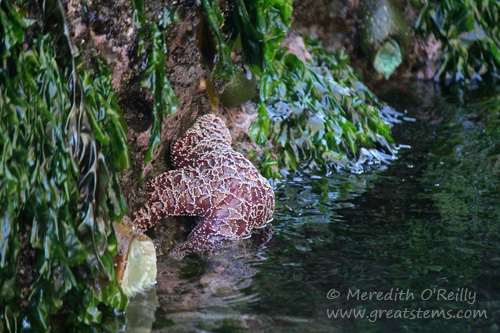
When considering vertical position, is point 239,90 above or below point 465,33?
below

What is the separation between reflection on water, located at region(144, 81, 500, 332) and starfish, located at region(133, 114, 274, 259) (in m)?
0.17

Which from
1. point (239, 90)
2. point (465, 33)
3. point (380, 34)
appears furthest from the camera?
point (465, 33)

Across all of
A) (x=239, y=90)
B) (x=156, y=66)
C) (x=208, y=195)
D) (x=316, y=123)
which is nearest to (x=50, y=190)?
(x=156, y=66)

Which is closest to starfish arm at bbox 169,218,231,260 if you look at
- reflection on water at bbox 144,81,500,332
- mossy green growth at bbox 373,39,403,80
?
reflection on water at bbox 144,81,500,332

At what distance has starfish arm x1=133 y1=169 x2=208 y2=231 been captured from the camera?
13.7 feet

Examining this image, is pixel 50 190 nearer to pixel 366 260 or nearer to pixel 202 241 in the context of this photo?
pixel 202 241

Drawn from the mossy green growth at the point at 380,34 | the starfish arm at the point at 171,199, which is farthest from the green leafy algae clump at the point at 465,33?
the starfish arm at the point at 171,199

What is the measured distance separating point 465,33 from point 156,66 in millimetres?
6197

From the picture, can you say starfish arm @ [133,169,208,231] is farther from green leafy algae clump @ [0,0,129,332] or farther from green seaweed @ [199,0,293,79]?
green leafy algae clump @ [0,0,129,332]

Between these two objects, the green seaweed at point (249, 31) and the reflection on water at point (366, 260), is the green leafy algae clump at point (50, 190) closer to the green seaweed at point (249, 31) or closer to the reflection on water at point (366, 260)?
the reflection on water at point (366, 260)

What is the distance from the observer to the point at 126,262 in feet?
11.5

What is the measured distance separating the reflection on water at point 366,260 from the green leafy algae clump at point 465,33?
3.18m

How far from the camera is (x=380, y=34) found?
834 cm

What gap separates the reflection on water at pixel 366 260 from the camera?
10.3 feet
